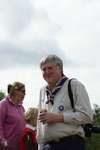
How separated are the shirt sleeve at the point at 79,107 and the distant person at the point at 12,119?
2.71 m

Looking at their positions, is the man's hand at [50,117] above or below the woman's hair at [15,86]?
below

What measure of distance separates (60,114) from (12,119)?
285 cm

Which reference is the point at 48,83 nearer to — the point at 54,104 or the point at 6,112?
the point at 54,104

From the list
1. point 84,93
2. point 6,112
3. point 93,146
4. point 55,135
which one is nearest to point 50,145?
point 55,135

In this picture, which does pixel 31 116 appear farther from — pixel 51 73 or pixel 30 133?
pixel 51 73

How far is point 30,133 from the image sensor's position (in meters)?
8.56

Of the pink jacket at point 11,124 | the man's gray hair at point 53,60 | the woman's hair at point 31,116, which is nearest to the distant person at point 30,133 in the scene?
the woman's hair at point 31,116

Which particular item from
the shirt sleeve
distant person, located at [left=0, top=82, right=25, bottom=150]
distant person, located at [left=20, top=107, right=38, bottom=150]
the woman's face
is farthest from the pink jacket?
the shirt sleeve

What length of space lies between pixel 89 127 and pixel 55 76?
22.1 inches

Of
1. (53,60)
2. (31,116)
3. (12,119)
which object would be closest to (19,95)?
(12,119)

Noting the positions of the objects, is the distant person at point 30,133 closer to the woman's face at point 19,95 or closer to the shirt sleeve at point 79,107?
the woman's face at point 19,95

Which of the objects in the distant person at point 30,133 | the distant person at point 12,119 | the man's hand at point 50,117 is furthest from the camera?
the distant person at point 12,119

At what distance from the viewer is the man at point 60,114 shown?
6262 millimetres

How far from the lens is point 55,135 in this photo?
628cm
